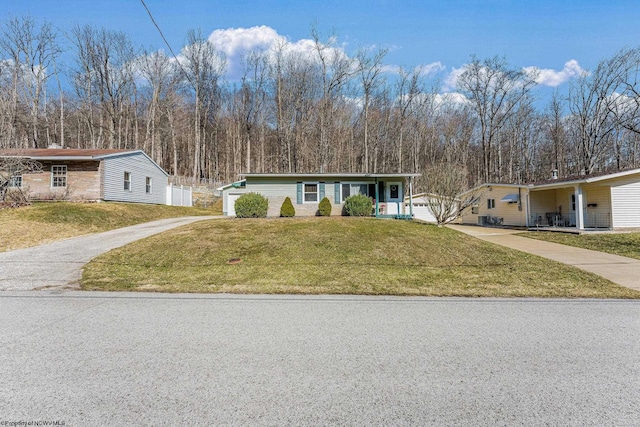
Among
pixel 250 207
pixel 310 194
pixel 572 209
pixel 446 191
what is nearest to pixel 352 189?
pixel 310 194

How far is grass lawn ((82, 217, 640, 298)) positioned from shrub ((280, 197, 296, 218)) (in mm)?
5842

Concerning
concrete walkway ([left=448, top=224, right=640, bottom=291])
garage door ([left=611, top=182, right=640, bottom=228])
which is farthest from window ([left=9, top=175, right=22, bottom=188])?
garage door ([left=611, top=182, right=640, bottom=228])

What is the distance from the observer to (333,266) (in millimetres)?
9109

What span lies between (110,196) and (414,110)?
32.2 metres

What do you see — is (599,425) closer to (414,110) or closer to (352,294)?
(352,294)

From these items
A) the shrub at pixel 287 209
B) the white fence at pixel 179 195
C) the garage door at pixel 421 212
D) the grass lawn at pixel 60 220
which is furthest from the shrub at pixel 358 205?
the white fence at pixel 179 195

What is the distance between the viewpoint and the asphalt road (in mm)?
2508

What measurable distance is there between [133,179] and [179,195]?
5.99 metres

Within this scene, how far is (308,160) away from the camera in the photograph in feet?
124

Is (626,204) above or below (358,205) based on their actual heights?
below

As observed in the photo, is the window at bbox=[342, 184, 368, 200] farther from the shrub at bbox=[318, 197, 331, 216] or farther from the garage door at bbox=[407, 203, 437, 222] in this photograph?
the garage door at bbox=[407, 203, 437, 222]

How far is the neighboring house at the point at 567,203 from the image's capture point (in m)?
18.6

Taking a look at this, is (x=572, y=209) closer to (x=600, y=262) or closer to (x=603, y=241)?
(x=603, y=241)

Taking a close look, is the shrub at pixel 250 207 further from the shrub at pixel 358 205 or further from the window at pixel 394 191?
the window at pixel 394 191
